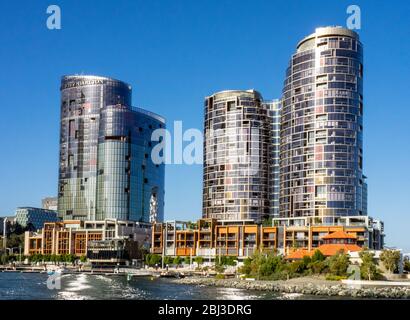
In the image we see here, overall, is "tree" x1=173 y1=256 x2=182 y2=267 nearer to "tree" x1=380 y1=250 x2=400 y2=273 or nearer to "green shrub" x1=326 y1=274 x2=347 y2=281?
"green shrub" x1=326 y1=274 x2=347 y2=281

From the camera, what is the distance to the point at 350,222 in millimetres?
153500

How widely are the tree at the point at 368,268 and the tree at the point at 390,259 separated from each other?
9.37 ft

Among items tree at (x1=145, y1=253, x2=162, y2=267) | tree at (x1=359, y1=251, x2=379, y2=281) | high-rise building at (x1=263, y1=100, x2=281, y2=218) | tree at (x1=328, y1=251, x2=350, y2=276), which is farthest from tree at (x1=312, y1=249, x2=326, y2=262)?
high-rise building at (x1=263, y1=100, x2=281, y2=218)

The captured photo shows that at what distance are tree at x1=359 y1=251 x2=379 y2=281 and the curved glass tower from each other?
167 feet

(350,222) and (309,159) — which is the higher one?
(309,159)

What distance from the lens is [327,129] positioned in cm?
15662

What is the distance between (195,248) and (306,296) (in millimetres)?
90438

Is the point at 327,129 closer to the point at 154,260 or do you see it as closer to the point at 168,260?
the point at 168,260

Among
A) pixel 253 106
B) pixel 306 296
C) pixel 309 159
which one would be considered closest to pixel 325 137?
pixel 309 159

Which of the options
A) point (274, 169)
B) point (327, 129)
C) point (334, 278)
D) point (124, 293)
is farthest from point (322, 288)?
point (274, 169)

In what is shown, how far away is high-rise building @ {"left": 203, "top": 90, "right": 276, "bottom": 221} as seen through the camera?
617 ft

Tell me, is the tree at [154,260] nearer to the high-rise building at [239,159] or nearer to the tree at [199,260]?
the tree at [199,260]

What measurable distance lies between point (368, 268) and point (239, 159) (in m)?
88.7
